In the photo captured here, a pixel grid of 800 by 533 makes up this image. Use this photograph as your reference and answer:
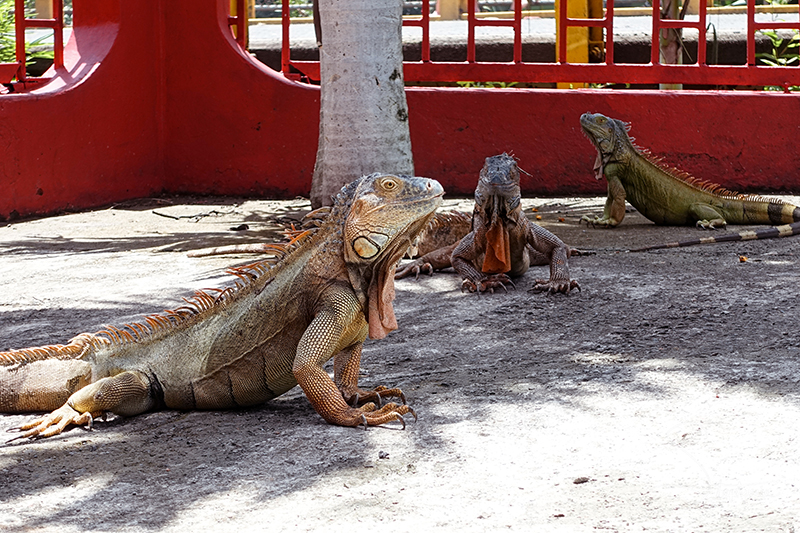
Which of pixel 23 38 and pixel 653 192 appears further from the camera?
pixel 23 38

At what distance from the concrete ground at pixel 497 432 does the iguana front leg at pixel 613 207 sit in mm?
1991

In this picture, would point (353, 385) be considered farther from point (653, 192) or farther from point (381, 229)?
point (653, 192)

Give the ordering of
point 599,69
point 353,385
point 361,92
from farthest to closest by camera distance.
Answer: point 599,69, point 361,92, point 353,385

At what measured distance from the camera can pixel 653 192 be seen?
8547 millimetres

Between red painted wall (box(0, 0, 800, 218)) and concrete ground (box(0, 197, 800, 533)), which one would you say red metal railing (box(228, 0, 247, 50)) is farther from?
concrete ground (box(0, 197, 800, 533))

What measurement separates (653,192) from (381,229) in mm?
5319

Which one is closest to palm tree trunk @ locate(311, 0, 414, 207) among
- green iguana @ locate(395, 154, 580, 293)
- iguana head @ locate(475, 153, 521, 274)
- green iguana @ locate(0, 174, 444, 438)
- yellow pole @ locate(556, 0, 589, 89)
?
green iguana @ locate(395, 154, 580, 293)

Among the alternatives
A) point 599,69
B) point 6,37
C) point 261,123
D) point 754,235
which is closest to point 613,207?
point 754,235

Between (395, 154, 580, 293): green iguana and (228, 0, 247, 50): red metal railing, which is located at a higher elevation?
(228, 0, 247, 50): red metal railing

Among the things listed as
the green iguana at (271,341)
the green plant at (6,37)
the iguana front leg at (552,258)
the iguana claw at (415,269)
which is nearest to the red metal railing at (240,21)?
the green plant at (6,37)

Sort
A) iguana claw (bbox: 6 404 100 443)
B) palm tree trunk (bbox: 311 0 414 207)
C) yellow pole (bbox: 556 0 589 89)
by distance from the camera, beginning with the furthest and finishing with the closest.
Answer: yellow pole (bbox: 556 0 589 89)
palm tree trunk (bbox: 311 0 414 207)
iguana claw (bbox: 6 404 100 443)

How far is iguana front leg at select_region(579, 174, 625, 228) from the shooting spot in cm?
846

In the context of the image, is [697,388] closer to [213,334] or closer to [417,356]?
[417,356]

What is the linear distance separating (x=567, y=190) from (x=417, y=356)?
5700 millimetres
